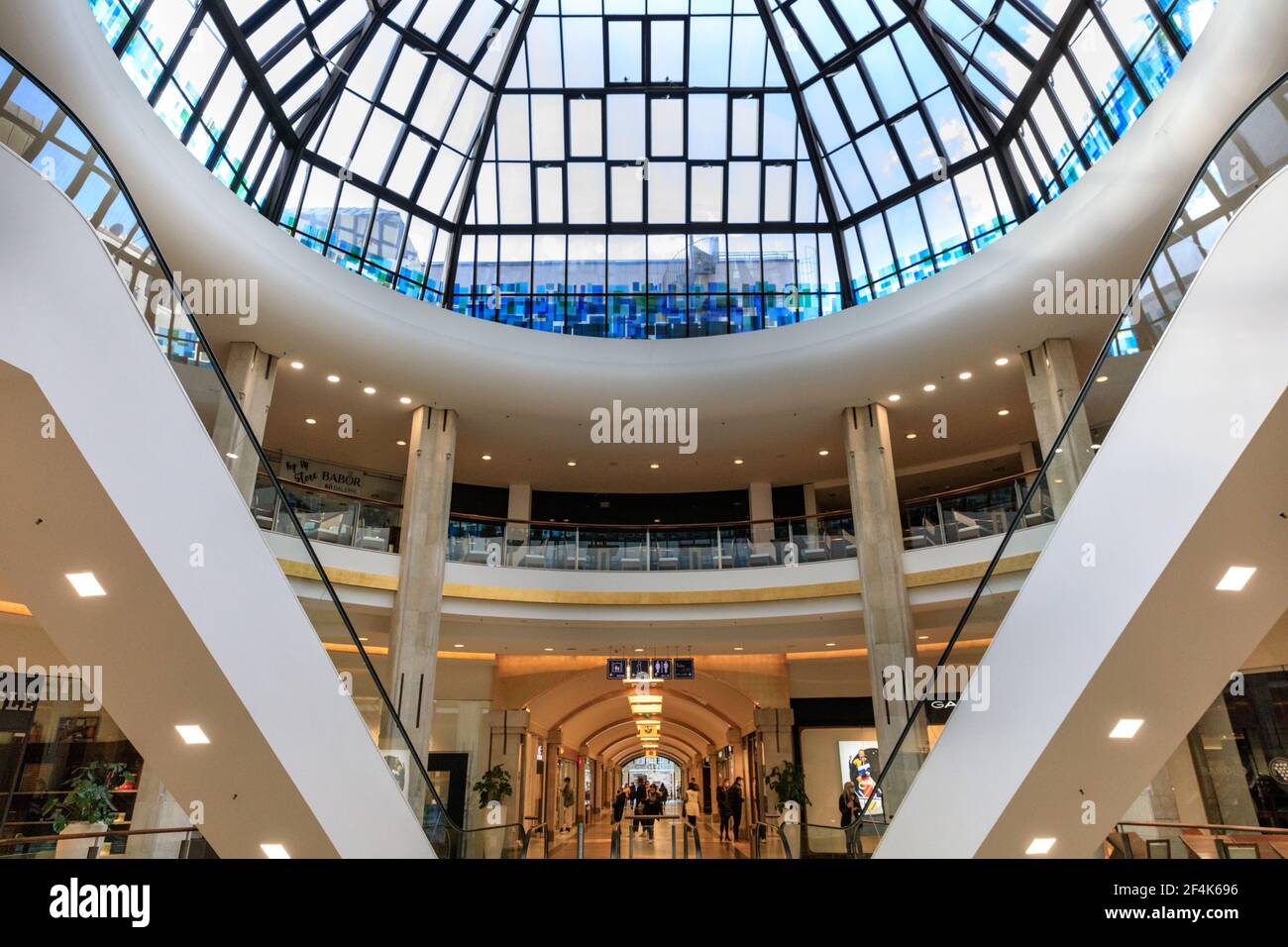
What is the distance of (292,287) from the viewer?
1398 centimetres

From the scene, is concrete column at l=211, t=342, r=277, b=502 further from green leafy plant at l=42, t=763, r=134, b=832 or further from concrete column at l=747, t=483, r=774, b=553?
concrete column at l=747, t=483, r=774, b=553

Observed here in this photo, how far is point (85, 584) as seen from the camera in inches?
219

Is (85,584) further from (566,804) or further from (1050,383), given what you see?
(566,804)

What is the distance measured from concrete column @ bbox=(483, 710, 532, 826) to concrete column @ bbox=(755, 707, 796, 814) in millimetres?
6389

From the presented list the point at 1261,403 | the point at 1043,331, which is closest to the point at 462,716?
the point at 1043,331

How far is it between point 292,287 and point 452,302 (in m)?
5.25

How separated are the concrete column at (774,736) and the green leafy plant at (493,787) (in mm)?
6738

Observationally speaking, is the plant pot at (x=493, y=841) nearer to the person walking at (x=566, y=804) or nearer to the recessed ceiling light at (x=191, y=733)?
the recessed ceiling light at (x=191, y=733)

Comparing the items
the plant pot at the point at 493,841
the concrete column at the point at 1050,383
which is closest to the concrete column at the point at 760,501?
the concrete column at the point at 1050,383
